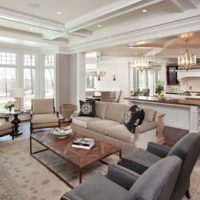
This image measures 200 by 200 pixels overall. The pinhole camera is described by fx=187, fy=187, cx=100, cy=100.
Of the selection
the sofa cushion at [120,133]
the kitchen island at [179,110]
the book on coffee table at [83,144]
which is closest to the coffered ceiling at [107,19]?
the kitchen island at [179,110]

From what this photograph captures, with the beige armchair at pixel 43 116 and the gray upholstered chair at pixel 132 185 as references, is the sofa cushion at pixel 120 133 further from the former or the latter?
the beige armchair at pixel 43 116

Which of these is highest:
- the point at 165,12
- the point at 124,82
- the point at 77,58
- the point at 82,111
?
the point at 165,12

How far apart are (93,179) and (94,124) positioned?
2606mm

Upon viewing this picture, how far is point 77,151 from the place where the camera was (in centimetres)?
316

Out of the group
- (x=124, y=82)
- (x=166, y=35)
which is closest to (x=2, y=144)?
(x=166, y=35)

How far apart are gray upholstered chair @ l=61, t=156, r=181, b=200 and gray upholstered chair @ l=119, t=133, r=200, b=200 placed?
0.42 meters

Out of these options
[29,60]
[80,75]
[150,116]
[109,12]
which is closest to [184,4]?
[109,12]

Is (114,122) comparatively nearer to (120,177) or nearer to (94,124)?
(94,124)

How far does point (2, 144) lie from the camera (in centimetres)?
464

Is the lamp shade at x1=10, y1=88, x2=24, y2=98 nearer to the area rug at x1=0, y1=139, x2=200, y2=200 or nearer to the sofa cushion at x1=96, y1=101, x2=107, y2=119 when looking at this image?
the area rug at x1=0, y1=139, x2=200, y2=200

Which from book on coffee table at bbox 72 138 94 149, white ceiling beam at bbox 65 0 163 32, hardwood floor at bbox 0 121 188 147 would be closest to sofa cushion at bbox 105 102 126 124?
hardwood floor at bbox 0 121 188 147

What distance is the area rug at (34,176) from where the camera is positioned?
2.64 m

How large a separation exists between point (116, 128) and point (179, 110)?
2.88 metres

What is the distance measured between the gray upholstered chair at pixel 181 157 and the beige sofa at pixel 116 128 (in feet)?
3.24
